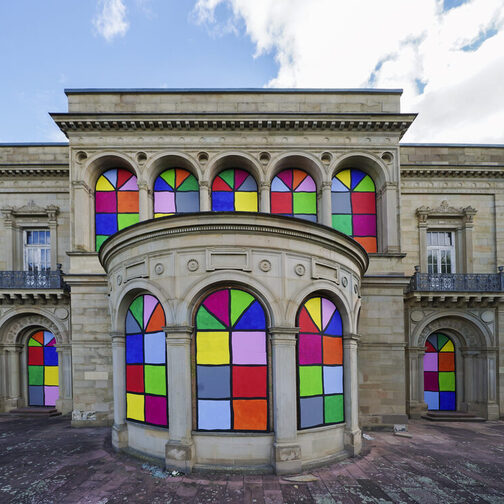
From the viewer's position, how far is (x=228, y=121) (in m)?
13.9

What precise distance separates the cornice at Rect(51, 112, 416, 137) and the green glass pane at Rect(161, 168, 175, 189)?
1.82 m

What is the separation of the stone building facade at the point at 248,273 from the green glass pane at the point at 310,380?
1.9 inches

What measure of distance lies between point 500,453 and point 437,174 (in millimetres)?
12473

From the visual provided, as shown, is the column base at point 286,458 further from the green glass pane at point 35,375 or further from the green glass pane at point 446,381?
the green glass pane at point 35,375

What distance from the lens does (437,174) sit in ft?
54.4

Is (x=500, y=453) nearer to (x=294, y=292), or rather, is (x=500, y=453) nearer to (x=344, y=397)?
(x=344, y=397)

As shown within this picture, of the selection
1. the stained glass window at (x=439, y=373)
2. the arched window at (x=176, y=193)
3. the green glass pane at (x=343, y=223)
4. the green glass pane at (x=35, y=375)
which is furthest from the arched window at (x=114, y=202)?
the stained glass window at (x=439, y=373)

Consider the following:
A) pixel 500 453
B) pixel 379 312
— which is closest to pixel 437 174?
pixel 379 312

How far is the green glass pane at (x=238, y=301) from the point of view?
27.3 ft

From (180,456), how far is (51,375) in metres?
11.7

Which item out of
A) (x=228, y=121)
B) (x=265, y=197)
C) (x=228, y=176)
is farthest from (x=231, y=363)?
(x=228, y=121)

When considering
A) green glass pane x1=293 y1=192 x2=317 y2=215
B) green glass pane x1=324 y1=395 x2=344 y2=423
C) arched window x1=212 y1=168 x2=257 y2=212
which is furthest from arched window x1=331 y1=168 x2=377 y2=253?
green glass pane x1=324 y1=395 x2=344 y2=423

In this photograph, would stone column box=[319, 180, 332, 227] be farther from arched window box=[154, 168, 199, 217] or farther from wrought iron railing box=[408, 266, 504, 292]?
arched window box=[154, 168, 199, 217]

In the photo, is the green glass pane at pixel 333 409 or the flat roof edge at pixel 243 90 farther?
the flat roof edge at pixel 243 90
